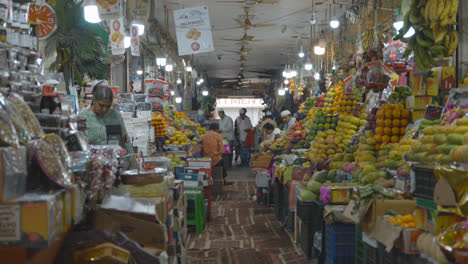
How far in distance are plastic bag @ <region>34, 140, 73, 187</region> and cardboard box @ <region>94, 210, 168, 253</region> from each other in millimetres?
515

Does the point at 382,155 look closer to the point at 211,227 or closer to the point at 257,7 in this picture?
the point at 211,227

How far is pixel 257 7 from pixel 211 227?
6953mm

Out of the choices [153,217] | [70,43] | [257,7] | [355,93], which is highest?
[257,7]

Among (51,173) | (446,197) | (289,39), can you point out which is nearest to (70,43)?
(51,173)

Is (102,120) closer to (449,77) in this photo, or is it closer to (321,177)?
(321,177)

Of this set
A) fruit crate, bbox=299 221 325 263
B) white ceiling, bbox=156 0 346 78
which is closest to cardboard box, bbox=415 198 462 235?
fruit crate, bbox=299 221 325 263

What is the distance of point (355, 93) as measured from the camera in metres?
7.68

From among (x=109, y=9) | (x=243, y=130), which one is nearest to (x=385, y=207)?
(x=109, y=9)

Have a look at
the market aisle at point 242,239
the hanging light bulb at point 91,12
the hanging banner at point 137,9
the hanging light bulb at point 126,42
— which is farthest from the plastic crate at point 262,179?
the hanging light bulb at point 91,12

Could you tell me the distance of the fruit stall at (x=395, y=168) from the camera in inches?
111

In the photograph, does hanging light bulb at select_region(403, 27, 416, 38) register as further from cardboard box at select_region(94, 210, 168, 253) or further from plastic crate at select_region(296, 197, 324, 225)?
cardboard box at select_region(94, 210, 168, 253)

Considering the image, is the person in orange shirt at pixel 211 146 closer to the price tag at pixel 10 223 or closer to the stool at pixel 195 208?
the stool at pixel 195 208

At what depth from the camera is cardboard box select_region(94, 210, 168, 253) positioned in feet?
8.80

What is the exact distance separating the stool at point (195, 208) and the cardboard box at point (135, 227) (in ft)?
11.9
